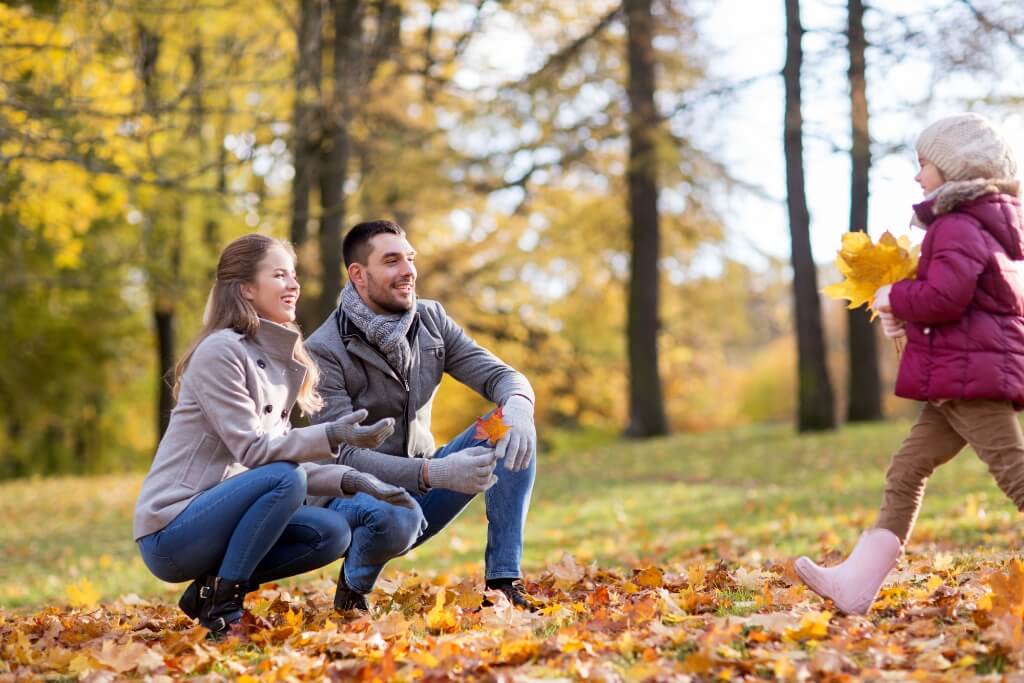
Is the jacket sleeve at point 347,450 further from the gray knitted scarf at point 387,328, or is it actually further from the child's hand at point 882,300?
the child's hand at point 882,300

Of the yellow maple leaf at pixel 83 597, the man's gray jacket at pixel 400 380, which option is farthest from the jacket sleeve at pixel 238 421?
the yellow maple leaf at pixel 83 597

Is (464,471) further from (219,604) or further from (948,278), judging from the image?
(948,278)

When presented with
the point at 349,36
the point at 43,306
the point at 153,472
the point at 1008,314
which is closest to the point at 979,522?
the point at 1008,314

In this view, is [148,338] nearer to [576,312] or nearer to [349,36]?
[576,312]

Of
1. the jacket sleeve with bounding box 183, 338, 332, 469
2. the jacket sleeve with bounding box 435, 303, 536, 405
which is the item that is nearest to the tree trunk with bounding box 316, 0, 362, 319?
the jacket sleeve with bounding box 435, 303, 536, 405

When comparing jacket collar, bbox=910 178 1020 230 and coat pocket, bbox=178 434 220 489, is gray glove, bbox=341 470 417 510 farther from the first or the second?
jacket collar, bbox=910 178 1020 230

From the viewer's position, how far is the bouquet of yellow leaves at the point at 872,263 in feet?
13.1

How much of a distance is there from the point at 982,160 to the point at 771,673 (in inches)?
76.3

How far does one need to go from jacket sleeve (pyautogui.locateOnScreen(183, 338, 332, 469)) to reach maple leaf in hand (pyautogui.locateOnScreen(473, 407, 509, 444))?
25.9 inches

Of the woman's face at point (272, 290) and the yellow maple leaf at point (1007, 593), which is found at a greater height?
the woman's face at point (272, 290)

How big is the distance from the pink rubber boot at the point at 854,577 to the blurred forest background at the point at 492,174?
7.18m

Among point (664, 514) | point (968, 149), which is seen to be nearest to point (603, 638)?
point (968, 149)

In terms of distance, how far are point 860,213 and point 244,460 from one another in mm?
14306

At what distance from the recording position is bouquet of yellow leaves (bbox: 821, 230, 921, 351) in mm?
4000
